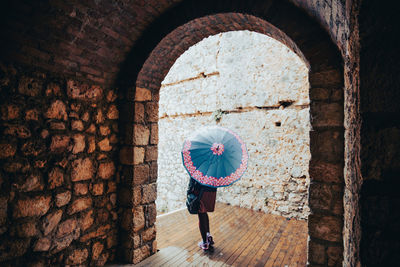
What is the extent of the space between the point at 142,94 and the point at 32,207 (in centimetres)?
165

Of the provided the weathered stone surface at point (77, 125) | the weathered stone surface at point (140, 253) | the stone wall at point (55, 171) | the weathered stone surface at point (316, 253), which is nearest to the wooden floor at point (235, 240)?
the weathered stone surface at point (140, 253)

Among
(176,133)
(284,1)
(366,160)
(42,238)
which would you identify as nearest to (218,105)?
(176,133)

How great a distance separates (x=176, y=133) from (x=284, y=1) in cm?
490

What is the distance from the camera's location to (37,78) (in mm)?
1920

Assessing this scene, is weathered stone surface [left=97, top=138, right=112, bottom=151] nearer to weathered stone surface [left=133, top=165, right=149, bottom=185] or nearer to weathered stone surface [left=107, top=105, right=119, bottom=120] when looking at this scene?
weathered stone surface [left=107, top=105, right=119, bottom=120]

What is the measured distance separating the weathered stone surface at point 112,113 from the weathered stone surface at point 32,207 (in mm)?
1084

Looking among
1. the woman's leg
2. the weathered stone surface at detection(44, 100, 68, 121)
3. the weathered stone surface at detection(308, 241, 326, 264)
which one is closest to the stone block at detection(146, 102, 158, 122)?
the weathered stone surface at detection(44, 100, 68, 121)

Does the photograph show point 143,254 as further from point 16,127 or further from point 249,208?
point 249,208

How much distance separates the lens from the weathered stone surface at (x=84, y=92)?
219 centimetres

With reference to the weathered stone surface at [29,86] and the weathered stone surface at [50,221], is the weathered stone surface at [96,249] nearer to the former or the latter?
the weathered stone surface at [50,221]

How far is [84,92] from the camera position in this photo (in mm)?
2324

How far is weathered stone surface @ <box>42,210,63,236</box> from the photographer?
1.98 metres

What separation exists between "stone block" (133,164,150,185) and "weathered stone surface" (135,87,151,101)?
0.88 m

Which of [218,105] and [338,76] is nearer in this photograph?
[338,76]
